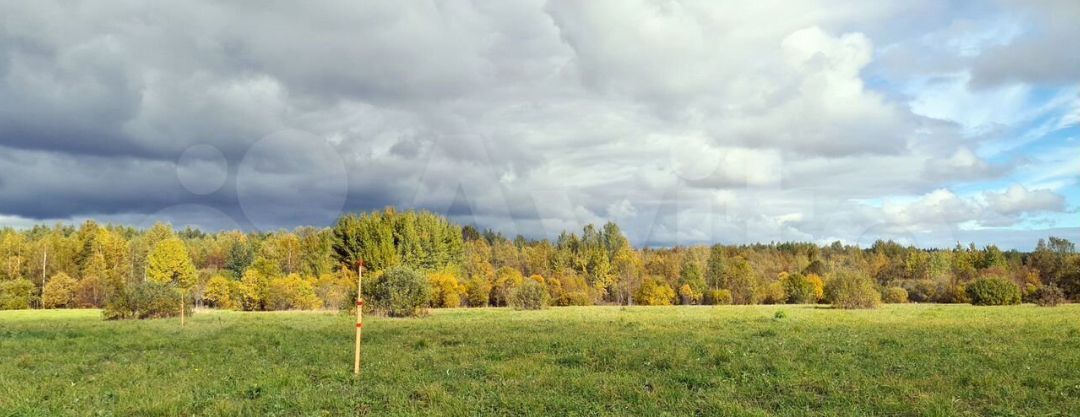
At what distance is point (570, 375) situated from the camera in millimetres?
15398

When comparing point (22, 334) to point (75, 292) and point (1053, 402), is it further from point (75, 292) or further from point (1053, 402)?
point (75, 292)

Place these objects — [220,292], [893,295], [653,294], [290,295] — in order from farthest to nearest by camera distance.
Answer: [653,294], [220,292], [290,295], [893,295]

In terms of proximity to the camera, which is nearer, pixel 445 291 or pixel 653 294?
pixel 445 291

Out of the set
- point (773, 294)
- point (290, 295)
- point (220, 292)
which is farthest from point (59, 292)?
point (773, 294)

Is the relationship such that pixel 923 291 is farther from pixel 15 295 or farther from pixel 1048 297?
pixel 15 295

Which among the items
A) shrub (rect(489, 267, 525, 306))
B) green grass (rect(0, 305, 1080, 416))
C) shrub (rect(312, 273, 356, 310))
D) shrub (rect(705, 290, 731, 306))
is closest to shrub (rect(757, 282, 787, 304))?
shrub (rect(705, 290, 731, 306))

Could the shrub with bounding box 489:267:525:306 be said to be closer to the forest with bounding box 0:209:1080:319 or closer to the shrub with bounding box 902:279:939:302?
the forest with bounding box 0:209:1080:319

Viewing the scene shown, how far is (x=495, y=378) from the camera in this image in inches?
607

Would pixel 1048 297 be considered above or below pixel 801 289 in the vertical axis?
above

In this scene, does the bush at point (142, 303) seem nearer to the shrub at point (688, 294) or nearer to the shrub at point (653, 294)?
the shrub at point (653, 294)

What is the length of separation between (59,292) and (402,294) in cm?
7114

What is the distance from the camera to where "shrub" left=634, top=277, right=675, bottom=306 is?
91.6 metres

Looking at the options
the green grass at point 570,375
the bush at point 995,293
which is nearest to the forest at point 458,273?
the bush at point 995,293

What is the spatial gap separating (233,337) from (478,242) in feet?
398
